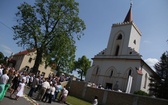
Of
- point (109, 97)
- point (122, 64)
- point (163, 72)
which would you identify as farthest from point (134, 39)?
point (109, 97)

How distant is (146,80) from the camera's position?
3519 centimetres

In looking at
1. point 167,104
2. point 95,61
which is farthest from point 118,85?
point 167,104

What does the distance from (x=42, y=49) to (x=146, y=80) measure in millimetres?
21795

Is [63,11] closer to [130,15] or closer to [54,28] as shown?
[54,28]

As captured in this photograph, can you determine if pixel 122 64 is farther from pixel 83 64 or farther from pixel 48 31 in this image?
pixel 83 64

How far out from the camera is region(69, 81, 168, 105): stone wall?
15.8 metres

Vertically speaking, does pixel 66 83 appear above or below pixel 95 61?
below

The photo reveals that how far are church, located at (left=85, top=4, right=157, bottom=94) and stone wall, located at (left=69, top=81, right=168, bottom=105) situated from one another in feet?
28.6

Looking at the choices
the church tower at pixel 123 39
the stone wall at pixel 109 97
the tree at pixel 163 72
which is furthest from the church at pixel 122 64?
the stone wall at pixel 109 97

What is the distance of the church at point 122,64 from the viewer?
3231cm

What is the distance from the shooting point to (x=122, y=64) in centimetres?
3453

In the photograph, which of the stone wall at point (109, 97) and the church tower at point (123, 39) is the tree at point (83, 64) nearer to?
the church tower at point (123, 39)

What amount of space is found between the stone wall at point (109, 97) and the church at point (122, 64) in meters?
8.73

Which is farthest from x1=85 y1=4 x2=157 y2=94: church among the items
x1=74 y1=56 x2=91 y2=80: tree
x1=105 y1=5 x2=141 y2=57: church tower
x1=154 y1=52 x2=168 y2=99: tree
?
x1=74 y1=56 x2=91 y2=80: tree
